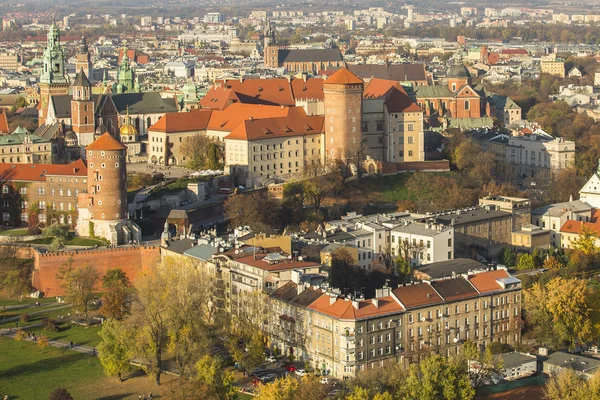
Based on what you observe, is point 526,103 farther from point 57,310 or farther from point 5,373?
point 5,373

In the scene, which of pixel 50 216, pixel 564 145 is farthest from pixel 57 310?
pixel 564 145

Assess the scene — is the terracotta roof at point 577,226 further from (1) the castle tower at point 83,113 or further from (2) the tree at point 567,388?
(1) the castle tower at point 83,113

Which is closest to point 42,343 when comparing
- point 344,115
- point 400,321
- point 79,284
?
point 79,284

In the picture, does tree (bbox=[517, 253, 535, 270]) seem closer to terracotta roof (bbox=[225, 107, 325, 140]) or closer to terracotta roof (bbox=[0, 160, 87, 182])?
terracotta roof (bbox=[225, 107, 325, 140])

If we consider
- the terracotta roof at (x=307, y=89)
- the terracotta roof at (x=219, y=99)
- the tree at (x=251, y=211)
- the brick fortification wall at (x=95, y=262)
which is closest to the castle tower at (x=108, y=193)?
the brick fortification wall at (x=95, y=262)

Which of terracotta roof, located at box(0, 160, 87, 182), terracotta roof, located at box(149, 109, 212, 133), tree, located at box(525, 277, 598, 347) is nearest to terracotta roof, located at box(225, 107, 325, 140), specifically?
terracotta roof, located at box(149, 109, 212, 133)
